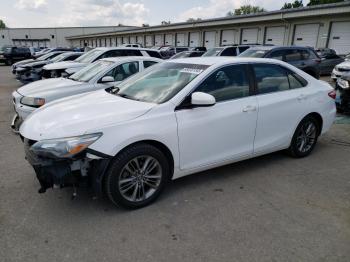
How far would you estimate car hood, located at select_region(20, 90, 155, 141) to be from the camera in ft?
10.0

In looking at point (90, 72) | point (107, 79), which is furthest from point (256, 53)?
point (107, 79)

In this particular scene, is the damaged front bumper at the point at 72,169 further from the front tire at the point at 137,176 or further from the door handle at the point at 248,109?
the door handle at the point at 248,109

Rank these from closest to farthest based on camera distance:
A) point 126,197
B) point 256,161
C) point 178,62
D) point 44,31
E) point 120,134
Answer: point 120,134 → point 126,197 → point 178,62 → point 256,161 → point 44,31

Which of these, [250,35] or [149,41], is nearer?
[250,35]

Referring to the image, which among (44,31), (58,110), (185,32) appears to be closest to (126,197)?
(58,110)

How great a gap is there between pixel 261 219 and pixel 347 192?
142 cm

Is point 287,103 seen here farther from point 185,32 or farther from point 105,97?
point 185,32

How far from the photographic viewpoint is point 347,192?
3.81 meters

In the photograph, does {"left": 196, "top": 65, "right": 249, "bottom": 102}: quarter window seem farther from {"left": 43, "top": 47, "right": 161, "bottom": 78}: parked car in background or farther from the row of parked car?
{"left": 43, "top": 47, "right": 161, "bottom": 78}: parked car in background

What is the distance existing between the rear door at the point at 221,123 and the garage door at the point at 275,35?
22.7m

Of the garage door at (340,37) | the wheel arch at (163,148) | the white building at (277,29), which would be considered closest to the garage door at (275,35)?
the white building at (277,29)

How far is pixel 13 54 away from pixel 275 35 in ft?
78.8

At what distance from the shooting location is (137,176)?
332 centimetres

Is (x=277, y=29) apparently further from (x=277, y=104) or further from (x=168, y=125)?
(x=168, y=125)
